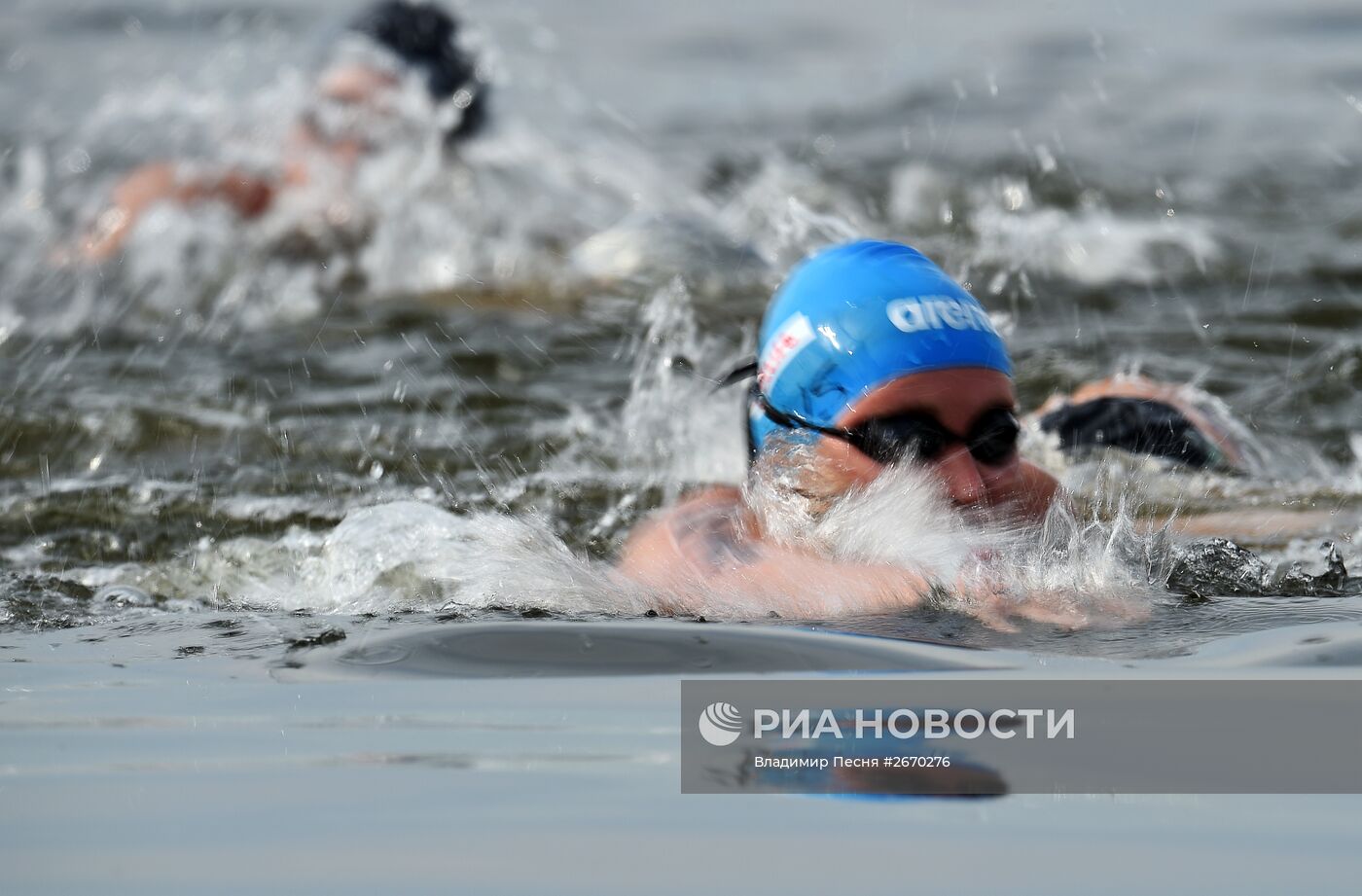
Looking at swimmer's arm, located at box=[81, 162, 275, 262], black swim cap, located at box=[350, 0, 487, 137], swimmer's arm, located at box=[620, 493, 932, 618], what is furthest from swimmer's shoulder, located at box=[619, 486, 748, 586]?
black swim cap, located at box=[350, 0, 487, 137]

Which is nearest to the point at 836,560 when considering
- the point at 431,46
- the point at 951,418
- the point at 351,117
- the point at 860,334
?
the point at 951,418

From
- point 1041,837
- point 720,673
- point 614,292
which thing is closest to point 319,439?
point 614,292

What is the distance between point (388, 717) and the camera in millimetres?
2932

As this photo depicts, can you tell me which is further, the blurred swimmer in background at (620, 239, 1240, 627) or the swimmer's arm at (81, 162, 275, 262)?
the swimmer's arm at (81, 162, 275, 262)

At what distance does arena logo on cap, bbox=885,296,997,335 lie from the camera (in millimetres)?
4160

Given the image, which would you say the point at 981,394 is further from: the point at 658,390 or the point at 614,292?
the point at 614,292

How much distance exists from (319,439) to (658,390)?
1.47 meters

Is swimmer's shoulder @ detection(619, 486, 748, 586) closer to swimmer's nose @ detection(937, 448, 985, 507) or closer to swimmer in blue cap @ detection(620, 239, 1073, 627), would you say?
swimmer in blue cap @ detection(620, 239, 1073, 627)

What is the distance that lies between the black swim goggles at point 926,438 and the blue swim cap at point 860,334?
104 mm

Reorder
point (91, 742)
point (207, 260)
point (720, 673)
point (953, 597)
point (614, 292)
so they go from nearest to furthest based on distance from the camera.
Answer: point (91, 742), point (720, 673), point (953, 597), point (614, 292), point (207, 260)

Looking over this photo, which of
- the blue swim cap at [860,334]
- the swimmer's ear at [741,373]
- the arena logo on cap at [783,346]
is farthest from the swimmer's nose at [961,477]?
the swimmer's ear at [741,373]

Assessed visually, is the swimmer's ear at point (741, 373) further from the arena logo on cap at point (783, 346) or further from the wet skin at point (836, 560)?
the wet skin at point (836, 560)

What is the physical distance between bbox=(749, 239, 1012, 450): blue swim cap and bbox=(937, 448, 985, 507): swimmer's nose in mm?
253

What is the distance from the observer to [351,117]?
1028cm
